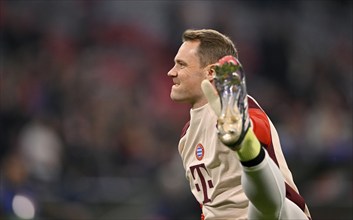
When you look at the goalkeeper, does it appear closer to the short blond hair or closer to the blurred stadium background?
the short blond hair

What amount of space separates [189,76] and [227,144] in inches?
45.6

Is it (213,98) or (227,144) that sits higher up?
(213,98)

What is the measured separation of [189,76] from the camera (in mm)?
4859

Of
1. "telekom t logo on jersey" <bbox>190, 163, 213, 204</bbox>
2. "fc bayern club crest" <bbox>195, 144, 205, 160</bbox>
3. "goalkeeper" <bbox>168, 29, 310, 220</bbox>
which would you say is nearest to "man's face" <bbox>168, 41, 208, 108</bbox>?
"goalkeeper" <bbox>168, 29, 310, 220</bbox>

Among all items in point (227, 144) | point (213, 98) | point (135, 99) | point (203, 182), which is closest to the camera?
point (227, 144)

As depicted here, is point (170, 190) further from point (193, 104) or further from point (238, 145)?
point (238, 145)

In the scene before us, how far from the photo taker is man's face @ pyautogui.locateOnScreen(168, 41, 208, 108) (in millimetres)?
4848

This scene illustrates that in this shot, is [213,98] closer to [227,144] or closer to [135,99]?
[227,144]

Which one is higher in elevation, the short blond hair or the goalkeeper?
the short blond hair

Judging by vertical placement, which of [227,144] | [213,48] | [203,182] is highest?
[213,48]

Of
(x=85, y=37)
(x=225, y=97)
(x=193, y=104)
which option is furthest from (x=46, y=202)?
(x=225, y=97)

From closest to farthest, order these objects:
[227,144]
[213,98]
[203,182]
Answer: [227,144]
[213,98]
[203,182]

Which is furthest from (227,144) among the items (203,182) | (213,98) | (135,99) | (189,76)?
(135,99)

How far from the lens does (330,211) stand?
909 centimetres
